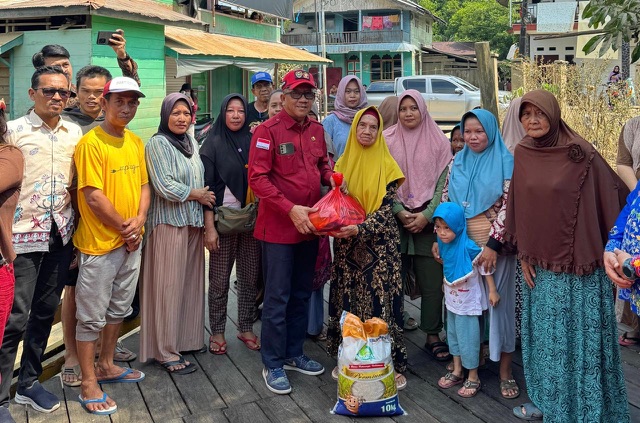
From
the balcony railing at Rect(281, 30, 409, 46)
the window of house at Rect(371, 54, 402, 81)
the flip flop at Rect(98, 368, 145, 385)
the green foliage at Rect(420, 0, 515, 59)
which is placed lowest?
the flip flop at Rect(98, 368, 145, 385)

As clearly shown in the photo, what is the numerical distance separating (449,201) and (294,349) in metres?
1.29

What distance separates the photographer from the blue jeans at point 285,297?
3.78 metres

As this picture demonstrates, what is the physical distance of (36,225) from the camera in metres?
3.25

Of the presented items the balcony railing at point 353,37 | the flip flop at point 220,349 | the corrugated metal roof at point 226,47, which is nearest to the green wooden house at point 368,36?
the balcony railing at point 353,37

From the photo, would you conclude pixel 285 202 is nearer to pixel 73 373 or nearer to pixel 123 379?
pixel 123 379

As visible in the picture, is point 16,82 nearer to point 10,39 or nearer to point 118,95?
point 10,39

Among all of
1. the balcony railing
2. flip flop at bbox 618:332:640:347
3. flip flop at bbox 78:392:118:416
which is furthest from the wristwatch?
the balcony railing

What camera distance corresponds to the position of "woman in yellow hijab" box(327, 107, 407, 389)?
12.5ft

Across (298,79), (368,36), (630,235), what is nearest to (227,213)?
(298,79)

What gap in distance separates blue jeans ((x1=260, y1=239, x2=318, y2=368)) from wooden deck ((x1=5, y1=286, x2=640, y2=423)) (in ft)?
0.67

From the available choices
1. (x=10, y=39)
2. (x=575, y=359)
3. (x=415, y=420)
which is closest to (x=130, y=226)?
(x=415, y=420)

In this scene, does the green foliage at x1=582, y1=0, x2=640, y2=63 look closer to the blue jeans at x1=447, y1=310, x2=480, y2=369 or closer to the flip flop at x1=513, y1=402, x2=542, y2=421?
the blue jeans at x1=447, y1=310, x2=480, y2=369

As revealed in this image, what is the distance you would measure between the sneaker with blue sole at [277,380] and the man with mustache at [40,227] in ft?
3.75

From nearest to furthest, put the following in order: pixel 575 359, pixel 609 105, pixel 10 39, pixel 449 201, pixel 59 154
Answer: pixel 575 359
pixel 59 154
pixel 449 201
pixel 609 105
pixel 10 39
